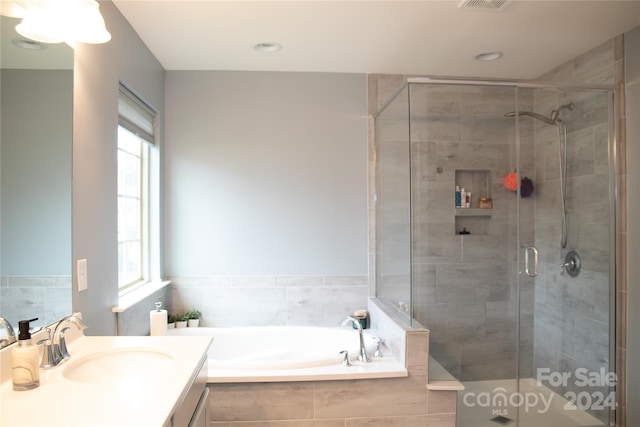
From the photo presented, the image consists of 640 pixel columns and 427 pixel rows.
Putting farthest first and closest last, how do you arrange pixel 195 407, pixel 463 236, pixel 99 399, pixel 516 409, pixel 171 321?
pixel 171 321 → pixel 463 236 → pixel 516 409 → pixel 195 407 → pixel 99 399

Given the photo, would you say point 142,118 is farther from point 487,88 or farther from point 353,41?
point 487,88

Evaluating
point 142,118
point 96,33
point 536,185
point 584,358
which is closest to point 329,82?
point 142,118

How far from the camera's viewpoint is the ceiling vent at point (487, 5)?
204cm

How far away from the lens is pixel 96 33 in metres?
1.53

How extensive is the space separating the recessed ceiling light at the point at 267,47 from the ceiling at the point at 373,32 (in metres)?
0.05

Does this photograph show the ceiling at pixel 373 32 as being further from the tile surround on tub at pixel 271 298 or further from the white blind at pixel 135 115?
the tile surround on tub at pixel 271 298

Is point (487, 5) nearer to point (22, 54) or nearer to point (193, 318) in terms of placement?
point (22, 54)

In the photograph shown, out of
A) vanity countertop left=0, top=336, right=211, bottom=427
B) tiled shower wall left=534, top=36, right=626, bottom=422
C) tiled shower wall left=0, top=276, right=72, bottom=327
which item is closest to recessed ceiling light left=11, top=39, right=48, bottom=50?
tiled shower wall left=0, top=276, right=72, bottom=327

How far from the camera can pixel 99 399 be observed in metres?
1.07

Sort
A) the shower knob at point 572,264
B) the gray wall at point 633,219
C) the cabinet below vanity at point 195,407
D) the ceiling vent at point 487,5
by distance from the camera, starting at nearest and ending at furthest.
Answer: the cabinet below vanity at point 195,407 < the ceiling vent at point 487,5 < the gray wall at point 633,219 < the shower knob at point 572,264

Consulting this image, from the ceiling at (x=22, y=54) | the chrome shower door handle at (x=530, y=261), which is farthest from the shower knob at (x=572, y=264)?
the ceiling at (x=22, y=54)

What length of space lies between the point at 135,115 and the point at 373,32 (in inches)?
61.5

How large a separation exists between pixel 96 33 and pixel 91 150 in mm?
560

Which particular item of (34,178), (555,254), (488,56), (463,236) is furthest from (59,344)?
(488,56)
